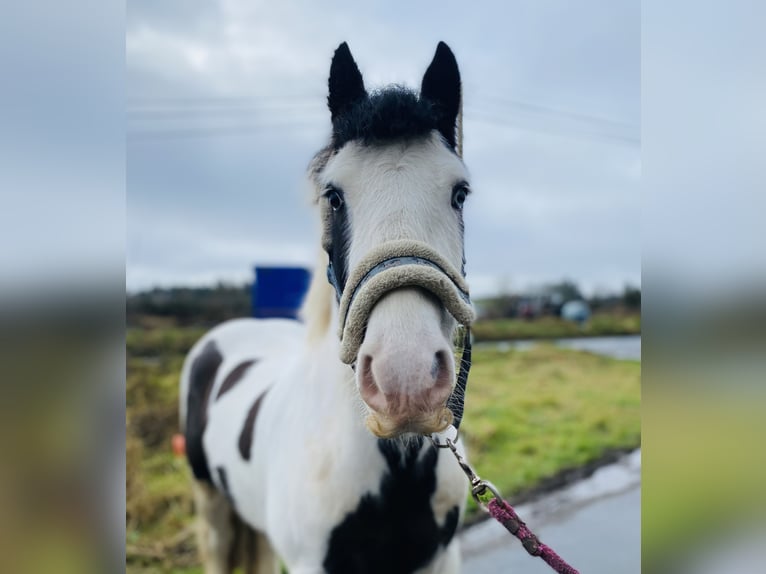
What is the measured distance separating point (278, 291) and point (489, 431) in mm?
2322

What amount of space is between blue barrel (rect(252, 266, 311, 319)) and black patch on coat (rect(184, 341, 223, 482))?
53.0 inches

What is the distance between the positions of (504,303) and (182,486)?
19.8 feet

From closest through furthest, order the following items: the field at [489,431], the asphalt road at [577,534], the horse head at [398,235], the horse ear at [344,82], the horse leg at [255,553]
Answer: the horse head at [398,235], the horse ear at [344,82], the horse leg at [255,553], the asphalt road at [577,534], the field at [489,431]

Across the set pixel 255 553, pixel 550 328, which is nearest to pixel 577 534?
pixel 255 553

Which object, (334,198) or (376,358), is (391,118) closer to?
(334,198)

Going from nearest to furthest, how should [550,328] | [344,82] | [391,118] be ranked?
1. [391,118]
2. [344,82]
3. [550,328]

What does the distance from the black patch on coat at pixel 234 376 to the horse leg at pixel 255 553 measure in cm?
73

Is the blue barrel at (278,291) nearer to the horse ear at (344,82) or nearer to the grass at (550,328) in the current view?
the horse ear at (344,82)

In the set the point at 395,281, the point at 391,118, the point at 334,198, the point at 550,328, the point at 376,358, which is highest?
the point at 391,118

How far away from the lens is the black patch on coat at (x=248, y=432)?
1.99 m

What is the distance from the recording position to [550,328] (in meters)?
9.08

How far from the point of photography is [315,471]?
141 centimetres

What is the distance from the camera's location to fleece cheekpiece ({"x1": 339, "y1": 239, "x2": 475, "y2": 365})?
0.95 meters

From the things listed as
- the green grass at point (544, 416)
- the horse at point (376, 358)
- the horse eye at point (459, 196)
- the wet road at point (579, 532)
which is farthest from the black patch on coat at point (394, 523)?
the green grass at point (544, 416)
